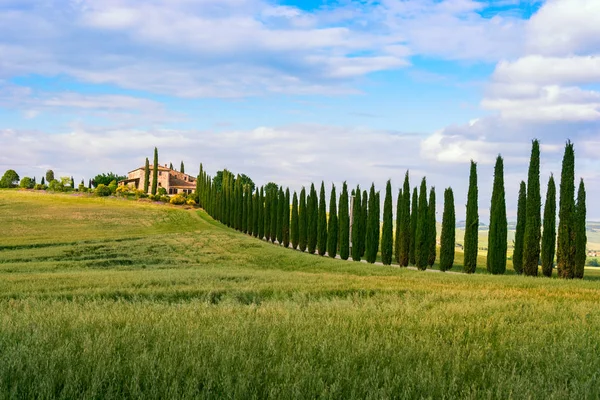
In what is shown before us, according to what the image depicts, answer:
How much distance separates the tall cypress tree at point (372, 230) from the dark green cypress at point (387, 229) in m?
0.63

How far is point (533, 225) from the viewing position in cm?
3062

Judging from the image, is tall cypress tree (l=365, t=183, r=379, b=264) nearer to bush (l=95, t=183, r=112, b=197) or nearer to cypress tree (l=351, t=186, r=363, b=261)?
cypress tree (l=351, t=186, r=363, b=261)

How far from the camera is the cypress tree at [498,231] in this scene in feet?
105

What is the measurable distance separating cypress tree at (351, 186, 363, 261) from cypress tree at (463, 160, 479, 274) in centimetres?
1010

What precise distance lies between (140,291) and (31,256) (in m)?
23.6

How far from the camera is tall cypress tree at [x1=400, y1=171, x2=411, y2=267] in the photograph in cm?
3847

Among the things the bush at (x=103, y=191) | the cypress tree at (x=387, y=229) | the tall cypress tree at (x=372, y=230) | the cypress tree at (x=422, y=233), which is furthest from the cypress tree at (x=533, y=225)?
the bush at (x=103, y=191)

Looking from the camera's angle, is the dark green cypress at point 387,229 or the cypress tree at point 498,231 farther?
the dark green cypress at point 387,229

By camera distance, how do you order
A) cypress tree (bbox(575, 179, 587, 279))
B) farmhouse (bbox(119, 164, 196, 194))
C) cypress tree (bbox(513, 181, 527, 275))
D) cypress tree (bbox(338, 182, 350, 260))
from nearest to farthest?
cypress tree (bbox(575, 179, 587, 279)) < cypress tree (bbox(513, 181, 527, 275)) < cypress tree (bbox(338, 182, 350, 260)) < farmhouse (bbox(119, 164, 196, 194))

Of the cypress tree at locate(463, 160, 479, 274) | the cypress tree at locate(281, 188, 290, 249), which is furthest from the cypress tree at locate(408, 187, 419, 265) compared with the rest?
the cypress tree at locate(281, 188, 290, 249)

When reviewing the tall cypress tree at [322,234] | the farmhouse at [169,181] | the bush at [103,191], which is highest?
the farmhouse at [169,181]

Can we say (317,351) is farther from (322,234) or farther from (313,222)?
(313,222)

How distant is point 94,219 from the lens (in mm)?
66625

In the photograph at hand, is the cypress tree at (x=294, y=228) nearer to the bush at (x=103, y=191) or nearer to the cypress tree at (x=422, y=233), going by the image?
the cypress tree at (x=422, y=233)
